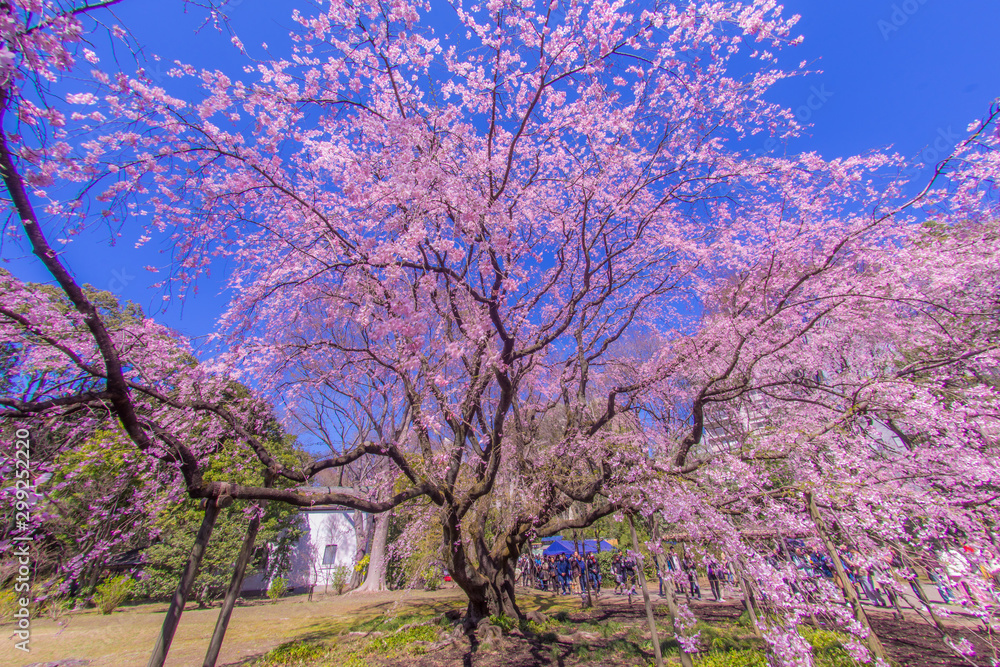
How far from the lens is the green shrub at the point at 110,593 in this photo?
1168 centimetres

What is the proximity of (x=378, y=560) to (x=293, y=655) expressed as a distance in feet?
32.4

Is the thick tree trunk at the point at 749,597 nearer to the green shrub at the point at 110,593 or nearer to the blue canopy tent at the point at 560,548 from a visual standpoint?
the blue canopy tent at the point at 560,548

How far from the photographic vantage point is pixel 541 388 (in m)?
9.59

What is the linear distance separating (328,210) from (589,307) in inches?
198

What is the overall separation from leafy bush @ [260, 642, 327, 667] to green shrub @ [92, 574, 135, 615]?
28.3 feet

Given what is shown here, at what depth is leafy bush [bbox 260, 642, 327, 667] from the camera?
698cm

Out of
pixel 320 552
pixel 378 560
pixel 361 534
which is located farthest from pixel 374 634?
pixel 320 552

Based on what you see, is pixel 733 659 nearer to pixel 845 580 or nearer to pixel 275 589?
pixel 845 580

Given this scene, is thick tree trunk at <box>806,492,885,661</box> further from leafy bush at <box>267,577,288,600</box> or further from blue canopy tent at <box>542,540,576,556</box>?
leafy bush at <box>267,577,288,600</box>

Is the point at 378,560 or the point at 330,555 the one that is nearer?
the point at 378,560

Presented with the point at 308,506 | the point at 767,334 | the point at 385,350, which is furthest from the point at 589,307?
the point at 308,506

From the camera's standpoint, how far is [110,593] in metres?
11.7

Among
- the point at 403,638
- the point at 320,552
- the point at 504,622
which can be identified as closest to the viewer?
the point at 403,638

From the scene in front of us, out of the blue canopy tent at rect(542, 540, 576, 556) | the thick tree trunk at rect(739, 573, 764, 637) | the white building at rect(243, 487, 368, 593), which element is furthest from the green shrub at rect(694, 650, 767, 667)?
the white building at rect(243, 487, 368, 593)
